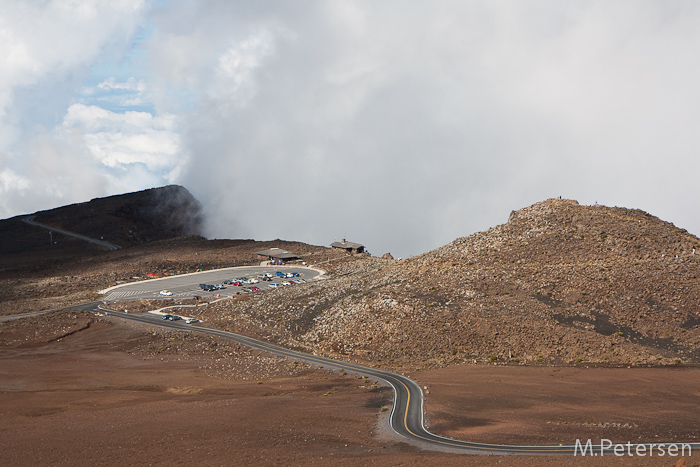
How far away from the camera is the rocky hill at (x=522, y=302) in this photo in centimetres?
6431

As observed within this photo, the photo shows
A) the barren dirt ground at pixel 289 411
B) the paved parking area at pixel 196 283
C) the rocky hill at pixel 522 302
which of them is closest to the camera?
the barren dirt ground at pixel 289 411

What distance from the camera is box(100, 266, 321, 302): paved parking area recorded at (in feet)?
315

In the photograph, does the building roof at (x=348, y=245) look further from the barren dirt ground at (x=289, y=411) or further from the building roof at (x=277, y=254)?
the barren dirt ground at (x=289, y=411)

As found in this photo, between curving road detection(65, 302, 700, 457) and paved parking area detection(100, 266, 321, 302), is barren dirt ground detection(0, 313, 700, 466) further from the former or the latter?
paved parking area detection(100, 266, 321, 302)

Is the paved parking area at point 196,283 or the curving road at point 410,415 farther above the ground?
the paved parking area at point 196,283

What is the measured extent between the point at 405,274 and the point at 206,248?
242 ft

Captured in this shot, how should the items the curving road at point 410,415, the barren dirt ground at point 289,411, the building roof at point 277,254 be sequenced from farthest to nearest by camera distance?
1. the building roof at point 277,254
2. the barren dirt ground at point 289,411
3. the curving road at point 410,415

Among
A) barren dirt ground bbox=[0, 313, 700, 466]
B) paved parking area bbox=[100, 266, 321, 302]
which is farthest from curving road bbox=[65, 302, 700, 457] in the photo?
paved parking area bbox=[100, 266, 321, 302]

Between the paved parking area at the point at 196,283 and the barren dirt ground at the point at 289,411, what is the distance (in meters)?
27.5

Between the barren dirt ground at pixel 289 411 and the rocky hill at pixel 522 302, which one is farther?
the rocky hill at pixel 522 302

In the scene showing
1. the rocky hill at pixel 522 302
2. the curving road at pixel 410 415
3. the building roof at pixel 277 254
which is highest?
the building roof at pixel 277 254

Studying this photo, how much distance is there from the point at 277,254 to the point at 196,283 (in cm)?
2610

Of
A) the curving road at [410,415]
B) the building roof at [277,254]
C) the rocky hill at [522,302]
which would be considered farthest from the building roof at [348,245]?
the curving road at [410,415]

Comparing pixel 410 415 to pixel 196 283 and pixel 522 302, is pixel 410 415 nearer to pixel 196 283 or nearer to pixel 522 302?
pixel 522 302
